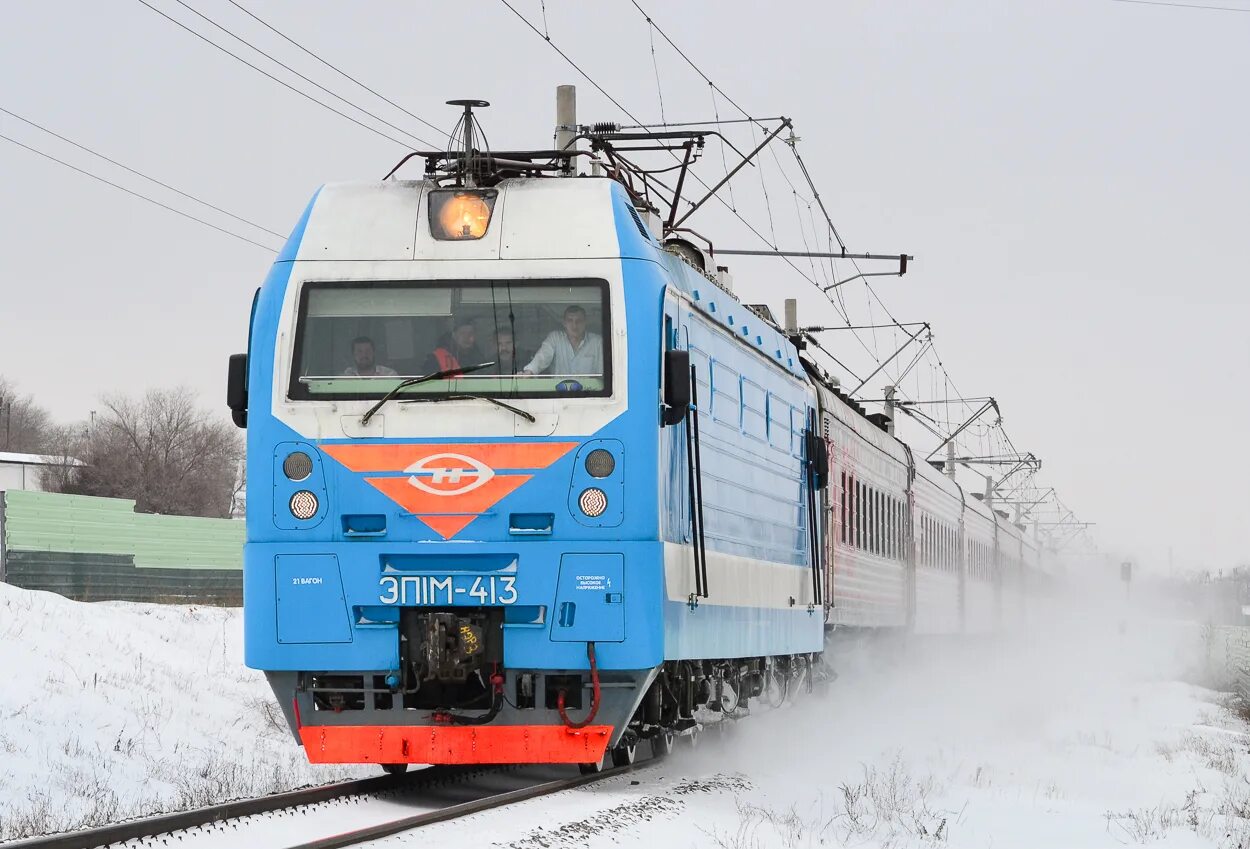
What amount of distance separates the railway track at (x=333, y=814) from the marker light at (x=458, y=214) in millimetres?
3317

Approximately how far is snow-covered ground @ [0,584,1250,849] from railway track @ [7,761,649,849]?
26cm

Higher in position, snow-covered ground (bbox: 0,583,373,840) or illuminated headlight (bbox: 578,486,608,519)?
illuminated headlight (bbox: 578,486,608,519)

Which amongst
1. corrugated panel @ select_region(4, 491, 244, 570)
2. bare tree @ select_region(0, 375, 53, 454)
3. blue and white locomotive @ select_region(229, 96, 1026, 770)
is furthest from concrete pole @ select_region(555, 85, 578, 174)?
bare tree @ select_region(0, 375, 53, 454)

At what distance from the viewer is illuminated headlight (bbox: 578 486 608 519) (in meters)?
10.1

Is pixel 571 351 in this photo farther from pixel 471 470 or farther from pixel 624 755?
pixel 624 755

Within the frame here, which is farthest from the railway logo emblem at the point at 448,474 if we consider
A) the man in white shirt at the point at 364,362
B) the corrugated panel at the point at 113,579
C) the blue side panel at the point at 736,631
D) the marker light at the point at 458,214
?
the corrugated panel at the point at 113,579

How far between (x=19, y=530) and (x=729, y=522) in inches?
881

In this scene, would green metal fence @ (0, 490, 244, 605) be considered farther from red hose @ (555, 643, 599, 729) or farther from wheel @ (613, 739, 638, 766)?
red hose @ (555, 643, 599, 729)

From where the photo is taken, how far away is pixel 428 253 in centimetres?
1066

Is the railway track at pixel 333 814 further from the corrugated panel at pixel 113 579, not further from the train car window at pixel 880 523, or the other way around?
the corrugated panel at pixel 113 579

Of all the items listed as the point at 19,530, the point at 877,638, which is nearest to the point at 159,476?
the point at 19,530

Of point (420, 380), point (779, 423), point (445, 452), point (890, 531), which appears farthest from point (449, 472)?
point (890, 531)

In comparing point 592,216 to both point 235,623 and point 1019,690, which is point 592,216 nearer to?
point 235,623

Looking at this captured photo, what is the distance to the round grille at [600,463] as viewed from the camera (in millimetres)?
10133
